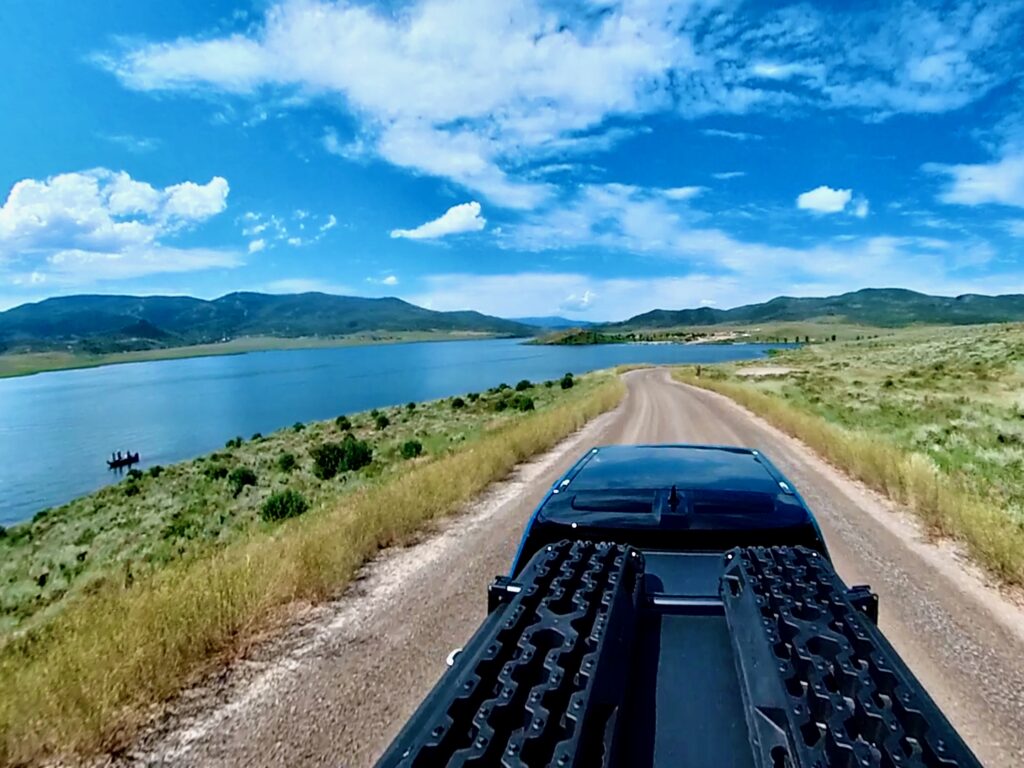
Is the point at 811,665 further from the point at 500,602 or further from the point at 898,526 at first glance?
the point at 898,526

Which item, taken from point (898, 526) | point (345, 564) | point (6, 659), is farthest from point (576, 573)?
point (898, 526)

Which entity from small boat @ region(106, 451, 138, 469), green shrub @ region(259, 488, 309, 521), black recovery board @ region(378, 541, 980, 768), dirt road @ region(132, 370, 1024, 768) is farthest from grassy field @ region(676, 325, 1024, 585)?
small boat @ region(106, 451, 138, 469)

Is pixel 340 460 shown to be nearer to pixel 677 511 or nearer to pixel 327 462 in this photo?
pixel 327 462

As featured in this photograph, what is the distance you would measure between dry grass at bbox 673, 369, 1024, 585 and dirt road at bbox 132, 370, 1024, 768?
0.35m

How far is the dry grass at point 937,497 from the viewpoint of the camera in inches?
254

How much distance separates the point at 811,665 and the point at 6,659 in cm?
638

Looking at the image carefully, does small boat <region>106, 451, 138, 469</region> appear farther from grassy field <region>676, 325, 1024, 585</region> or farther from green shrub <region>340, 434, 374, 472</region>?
grassy field <region>676, 325, 1024, 585</region>

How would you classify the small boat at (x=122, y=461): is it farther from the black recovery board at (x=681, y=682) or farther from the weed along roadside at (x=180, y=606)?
the black recovery board at (x=681, y=682)

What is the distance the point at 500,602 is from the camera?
2.80 meters

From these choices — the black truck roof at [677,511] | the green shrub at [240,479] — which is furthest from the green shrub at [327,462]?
the black truck roof at [677,511]

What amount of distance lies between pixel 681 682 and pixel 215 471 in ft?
96.8

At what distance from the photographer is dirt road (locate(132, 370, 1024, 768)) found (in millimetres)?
3619

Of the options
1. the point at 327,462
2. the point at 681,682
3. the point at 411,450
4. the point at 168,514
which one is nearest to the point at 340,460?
the point at 327,462

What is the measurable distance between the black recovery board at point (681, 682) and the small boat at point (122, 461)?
53.4m
